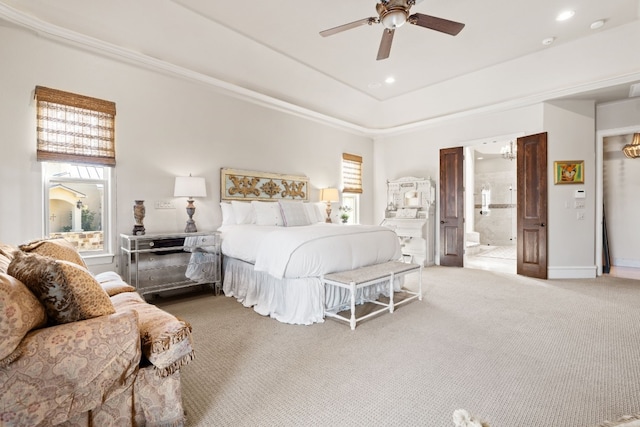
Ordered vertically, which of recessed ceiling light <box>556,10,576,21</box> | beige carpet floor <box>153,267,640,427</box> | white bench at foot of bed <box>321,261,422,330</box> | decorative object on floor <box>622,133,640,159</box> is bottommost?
beige carpet floor <box>153,267,640,427</box>

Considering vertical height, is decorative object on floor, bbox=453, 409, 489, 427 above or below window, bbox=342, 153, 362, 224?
below

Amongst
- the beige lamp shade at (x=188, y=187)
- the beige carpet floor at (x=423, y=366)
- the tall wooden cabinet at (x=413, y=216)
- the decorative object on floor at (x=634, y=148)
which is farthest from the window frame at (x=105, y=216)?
the decorative object on floor at (x=634, y=148)

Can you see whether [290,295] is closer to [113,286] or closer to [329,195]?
[113,286]

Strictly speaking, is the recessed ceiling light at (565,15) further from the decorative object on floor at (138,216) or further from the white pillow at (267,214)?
the decorative object on floor at (138,216)

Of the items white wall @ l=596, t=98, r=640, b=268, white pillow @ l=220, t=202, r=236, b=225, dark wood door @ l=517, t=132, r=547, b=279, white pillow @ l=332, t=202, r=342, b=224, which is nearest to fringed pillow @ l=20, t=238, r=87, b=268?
white pillow @ l=220, t=202, r=236, b=225

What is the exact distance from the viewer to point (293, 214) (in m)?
4.59

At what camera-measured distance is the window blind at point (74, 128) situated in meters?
3.15

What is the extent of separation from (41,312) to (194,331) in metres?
1.69

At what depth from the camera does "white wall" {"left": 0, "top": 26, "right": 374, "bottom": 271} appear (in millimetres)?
3027

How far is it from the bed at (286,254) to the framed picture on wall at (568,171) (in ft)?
10.4

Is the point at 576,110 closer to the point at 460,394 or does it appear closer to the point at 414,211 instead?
the point at 414,211

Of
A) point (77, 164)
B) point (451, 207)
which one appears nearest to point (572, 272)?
point (451, 207)

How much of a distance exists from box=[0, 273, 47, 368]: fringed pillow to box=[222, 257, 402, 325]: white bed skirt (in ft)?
6.83

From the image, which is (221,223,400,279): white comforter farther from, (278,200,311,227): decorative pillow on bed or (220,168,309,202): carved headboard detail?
(220,168,309,202): carved headboard detail
